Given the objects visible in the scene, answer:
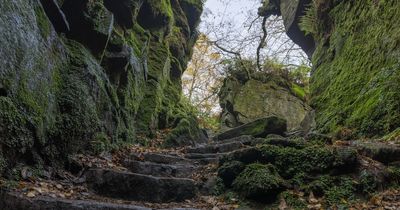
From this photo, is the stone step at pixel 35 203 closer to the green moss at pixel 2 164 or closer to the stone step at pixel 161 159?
the green moss at pixel 2 164

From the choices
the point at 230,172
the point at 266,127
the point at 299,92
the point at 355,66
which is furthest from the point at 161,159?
the point at 299,92

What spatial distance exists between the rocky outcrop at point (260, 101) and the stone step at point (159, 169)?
31.6 ft

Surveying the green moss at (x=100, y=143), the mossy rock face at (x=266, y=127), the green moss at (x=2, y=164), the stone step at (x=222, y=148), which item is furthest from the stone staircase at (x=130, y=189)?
the mossy rock face at (x=266, y=127)

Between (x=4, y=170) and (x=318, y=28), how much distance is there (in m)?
10.7

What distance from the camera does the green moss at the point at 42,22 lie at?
15.0ft

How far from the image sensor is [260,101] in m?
15.6

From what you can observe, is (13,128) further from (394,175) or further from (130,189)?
(394,175)

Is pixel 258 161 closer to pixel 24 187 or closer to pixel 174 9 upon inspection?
pixel 24 187

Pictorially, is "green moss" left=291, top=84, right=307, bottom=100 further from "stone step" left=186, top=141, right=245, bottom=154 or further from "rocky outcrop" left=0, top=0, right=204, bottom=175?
"stone step" left=186, top=141, right=245, bottom=154

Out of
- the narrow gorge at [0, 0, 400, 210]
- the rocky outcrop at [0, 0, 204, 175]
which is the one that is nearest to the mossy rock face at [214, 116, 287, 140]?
the narrow gorge at [0, 0, 400, 210]

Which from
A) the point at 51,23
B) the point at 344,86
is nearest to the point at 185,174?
the point at 51,23

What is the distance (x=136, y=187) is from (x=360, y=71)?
604 centimetres

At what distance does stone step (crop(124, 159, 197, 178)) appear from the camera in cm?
550

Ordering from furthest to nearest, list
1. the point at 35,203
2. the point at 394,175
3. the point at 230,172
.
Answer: the point at 230,172, the point at 394,175, the point at 35,203
